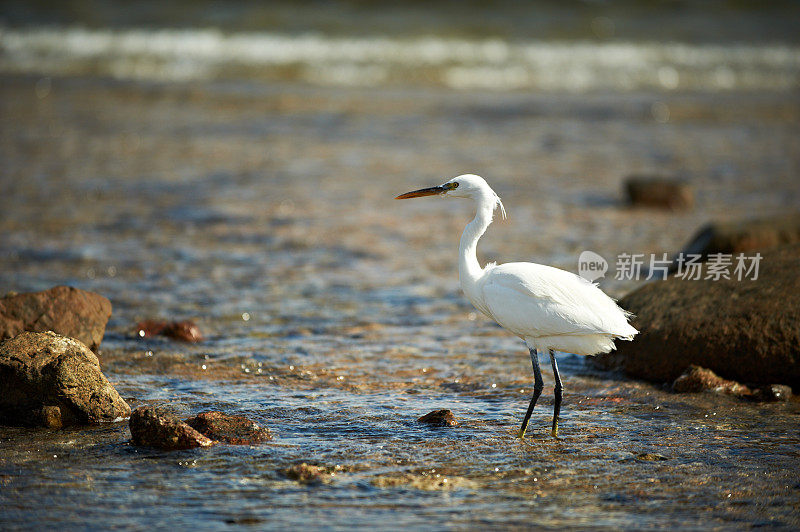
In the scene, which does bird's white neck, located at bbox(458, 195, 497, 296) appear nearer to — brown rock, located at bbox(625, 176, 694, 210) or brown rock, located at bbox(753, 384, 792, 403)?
brown rock, located at bbox(753, 384, 792, 403)

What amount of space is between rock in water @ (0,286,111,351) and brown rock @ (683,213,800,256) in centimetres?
522

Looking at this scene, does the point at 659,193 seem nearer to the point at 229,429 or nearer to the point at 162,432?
the point at 229,429

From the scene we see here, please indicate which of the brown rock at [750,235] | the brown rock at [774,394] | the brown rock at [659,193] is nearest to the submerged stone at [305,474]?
the brown rock at [774,394]

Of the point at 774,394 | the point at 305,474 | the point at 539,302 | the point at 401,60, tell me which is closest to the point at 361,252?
the point at 539,302

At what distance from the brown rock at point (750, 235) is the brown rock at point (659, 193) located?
3.04 m

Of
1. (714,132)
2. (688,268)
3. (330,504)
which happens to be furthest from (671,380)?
(714,132)

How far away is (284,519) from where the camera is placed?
4.02 m

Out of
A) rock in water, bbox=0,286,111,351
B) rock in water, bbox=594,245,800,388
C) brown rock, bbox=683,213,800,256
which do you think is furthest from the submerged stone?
brown rock, bbox=683,213,800,256

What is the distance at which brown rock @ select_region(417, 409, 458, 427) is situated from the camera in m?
5.27

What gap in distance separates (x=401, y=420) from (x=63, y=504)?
1947 mm

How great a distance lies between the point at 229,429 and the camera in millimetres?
4934

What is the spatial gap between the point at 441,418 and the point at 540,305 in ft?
2.78

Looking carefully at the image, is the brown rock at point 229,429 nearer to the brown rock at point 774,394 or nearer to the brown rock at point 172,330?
the brown rock at point 172,330

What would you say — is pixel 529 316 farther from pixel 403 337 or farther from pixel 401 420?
pixel 403 337
